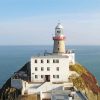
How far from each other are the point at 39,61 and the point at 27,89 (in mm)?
5548

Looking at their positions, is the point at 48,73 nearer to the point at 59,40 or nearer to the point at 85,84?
the point at 85,84

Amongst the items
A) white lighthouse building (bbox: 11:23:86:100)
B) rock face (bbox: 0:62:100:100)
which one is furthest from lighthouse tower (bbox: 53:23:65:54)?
white lighthouse building (bbox: 11:23:86:100)

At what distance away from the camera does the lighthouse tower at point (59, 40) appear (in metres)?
68.8

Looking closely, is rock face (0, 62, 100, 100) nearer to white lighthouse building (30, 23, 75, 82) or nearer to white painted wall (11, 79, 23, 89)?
white painted wall (11, 79, 23, 89)

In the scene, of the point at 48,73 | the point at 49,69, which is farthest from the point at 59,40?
the point at 48,73

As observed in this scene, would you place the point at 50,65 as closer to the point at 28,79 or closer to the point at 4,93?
the point at 28,79

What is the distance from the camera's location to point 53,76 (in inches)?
2314

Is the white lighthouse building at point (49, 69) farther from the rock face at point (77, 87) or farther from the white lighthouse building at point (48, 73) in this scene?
the rock face at point (77, 87)

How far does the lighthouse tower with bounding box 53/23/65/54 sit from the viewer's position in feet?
226

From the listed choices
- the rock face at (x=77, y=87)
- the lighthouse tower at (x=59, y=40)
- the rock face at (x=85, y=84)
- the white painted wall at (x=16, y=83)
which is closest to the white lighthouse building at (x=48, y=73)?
the white painted wall at (x=16, y=83)

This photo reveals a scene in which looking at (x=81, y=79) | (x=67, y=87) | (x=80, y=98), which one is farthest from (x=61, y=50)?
(x=80, y=98)

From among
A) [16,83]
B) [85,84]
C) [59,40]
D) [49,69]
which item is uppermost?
[59,40]

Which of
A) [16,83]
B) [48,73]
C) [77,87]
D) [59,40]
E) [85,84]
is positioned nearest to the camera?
[16,83]

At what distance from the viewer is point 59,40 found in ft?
227
